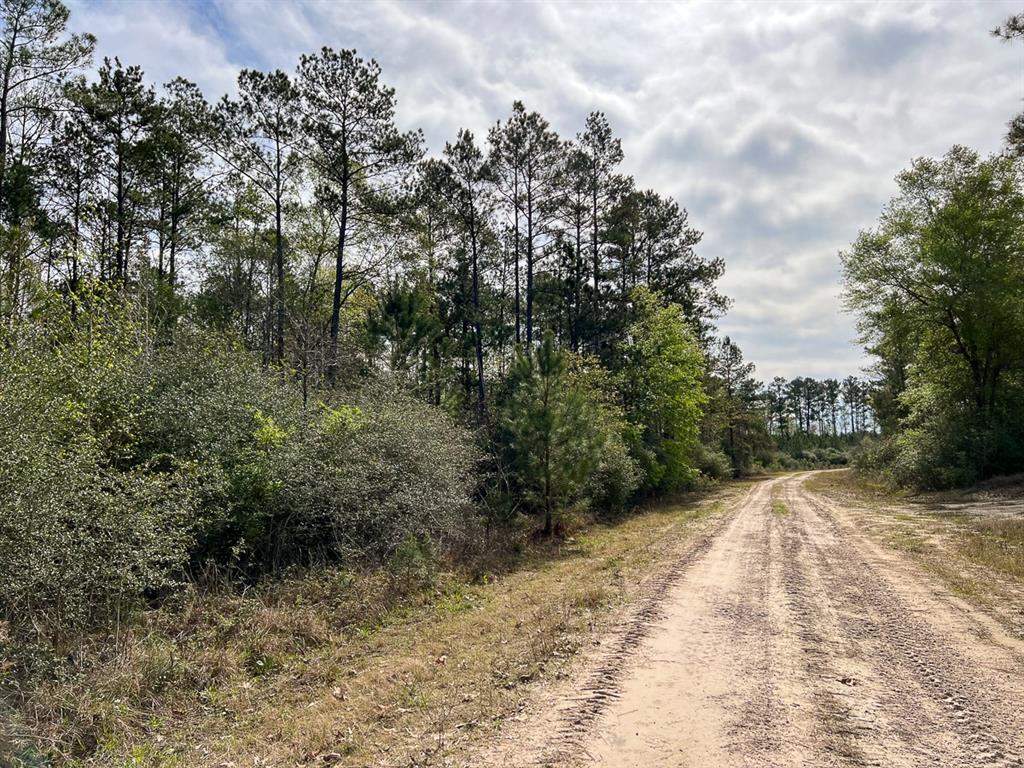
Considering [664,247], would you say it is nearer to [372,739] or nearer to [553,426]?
[553,426]

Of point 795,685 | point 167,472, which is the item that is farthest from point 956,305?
point 167,472

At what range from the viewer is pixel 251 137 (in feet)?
61.7

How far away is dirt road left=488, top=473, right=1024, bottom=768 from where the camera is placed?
4.01 meters

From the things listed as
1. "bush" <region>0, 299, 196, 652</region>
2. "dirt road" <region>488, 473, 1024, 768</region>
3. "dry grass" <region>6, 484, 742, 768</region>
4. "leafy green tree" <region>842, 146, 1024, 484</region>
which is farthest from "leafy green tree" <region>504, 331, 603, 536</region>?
"leafy green tree" <region>842, 146, 1024, 484</region>

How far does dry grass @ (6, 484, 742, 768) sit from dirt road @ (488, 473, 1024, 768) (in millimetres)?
666

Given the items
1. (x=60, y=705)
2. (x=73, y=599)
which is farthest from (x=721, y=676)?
(x=73, y=599)

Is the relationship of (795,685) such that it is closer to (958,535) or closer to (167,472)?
(167,472)

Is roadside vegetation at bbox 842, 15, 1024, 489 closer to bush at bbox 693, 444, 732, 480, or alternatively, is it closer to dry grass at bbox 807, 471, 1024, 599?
dry grass at bbox 807, 471, 1024, 599

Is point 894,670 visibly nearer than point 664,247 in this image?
Yes

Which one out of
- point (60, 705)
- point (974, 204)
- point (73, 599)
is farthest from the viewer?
point (974, 204)

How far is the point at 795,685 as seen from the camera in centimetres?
504

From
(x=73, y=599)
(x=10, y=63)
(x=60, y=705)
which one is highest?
(x=10, y=63)

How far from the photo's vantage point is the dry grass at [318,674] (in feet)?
15.3

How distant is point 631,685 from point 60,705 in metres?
5.11
